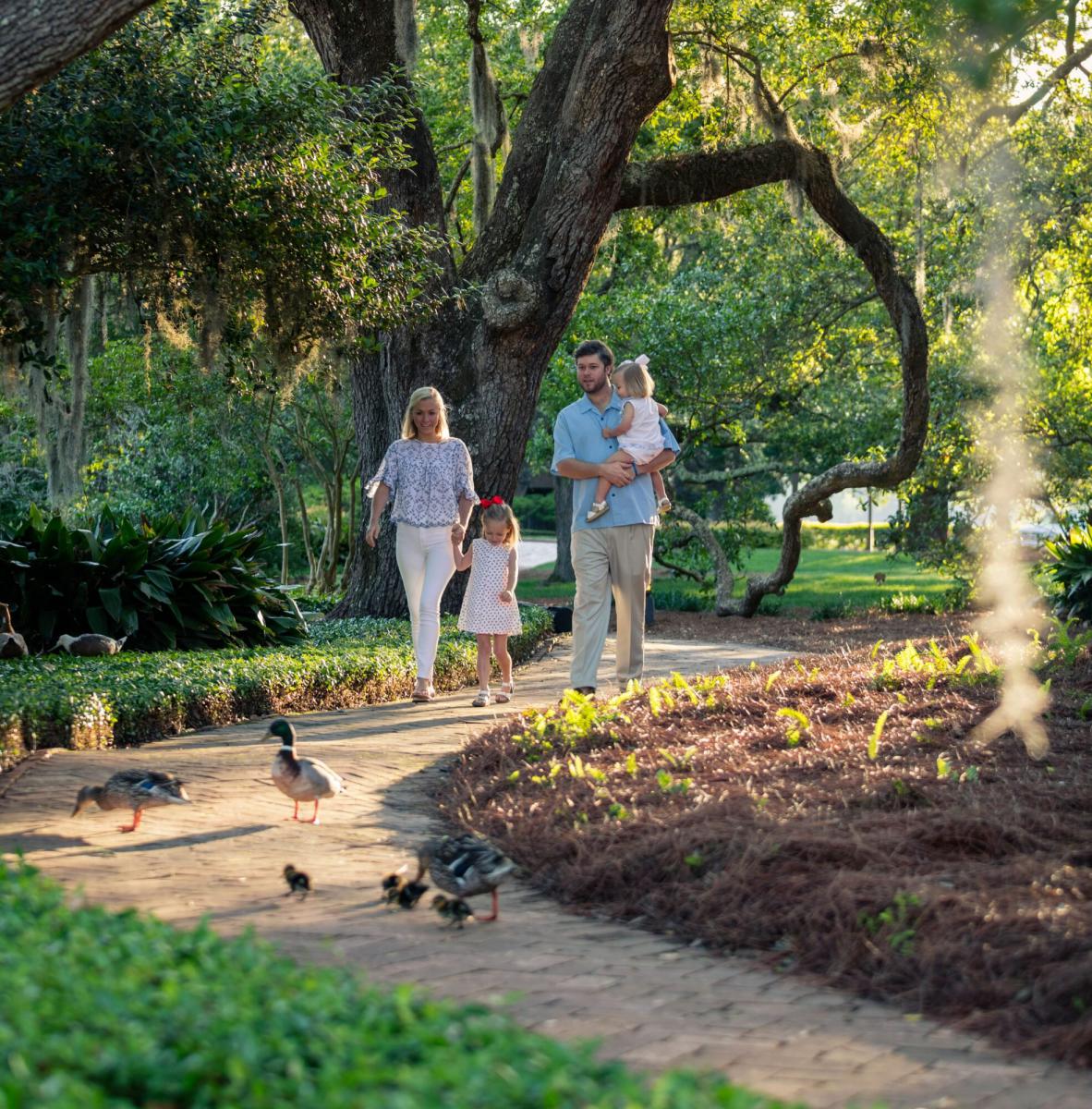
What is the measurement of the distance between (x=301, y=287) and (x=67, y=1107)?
25.9 ft

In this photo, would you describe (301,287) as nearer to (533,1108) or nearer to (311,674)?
(311,674)

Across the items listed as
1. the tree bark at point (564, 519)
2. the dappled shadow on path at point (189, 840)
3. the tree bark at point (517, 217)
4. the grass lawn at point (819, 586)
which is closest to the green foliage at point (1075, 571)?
the grass lawn at point (819, 586)

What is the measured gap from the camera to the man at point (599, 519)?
9.37 metres

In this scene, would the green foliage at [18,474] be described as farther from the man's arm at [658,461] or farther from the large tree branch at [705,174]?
the man's arm at [658,461]

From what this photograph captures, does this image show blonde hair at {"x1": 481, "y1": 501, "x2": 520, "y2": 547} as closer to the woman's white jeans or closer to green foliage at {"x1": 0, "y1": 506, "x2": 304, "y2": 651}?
the woman's white jeans

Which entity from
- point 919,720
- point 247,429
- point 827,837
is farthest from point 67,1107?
point 247,429

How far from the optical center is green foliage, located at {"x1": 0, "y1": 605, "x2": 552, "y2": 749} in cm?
761

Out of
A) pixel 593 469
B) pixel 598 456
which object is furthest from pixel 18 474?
pixel 593 469

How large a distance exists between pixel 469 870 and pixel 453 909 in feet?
0.50

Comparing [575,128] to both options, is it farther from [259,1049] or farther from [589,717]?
[259,1049]

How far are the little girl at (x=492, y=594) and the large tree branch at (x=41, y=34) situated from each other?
494cm

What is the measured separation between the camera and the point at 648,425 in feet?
30.8

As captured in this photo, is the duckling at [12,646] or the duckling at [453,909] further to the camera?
the duckling at [12,646]

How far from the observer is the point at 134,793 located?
227 inches
